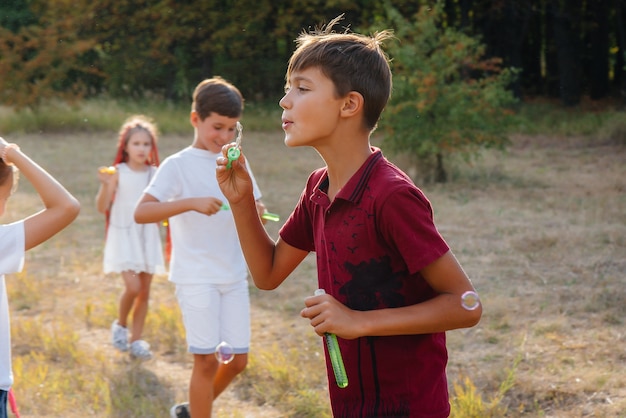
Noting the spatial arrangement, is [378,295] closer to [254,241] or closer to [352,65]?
[254,241]

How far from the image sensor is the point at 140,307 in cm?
627

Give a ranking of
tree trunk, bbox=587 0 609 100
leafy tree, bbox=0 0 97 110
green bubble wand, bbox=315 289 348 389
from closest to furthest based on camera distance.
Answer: green bubble wand, bbox=315 289 348 389, leafy tree, bbox=0 0 97 110, tree trunk, bbox=587 0 609 100

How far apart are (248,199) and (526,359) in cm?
332

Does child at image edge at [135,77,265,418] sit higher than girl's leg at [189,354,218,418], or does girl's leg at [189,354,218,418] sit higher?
child at image edge at [135,77,265,418]

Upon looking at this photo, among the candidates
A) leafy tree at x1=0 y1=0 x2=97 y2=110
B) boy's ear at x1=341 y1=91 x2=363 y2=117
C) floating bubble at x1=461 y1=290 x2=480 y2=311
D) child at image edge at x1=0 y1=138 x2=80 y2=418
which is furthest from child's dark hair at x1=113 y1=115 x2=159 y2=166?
leafy tree at x1=0 y1=0 x2=97 y2=110

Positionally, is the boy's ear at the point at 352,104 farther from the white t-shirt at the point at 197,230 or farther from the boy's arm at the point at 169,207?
the white t-shirt at the point at 197,230

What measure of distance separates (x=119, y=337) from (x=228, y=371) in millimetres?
1978

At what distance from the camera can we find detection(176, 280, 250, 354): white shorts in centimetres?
432

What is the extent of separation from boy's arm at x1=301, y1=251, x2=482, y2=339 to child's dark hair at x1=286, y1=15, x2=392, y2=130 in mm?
489

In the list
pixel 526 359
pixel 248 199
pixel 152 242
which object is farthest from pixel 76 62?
pixel 248 199

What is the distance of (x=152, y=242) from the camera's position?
6434 millimetres

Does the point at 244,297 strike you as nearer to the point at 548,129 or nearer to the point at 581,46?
the point at 548,129

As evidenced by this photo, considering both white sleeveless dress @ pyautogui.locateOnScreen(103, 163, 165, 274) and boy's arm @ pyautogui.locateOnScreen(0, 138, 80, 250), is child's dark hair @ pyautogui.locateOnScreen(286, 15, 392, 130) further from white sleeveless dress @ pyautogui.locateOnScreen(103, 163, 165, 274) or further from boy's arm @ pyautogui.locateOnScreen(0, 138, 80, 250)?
white sleeveless dress @ pyautogui.locateOnScreen(103, 163, 165, 274)

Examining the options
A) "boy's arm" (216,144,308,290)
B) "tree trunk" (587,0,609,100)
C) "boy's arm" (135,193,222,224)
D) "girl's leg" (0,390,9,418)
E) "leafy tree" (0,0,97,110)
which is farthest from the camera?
"tree trunk" (587,0,609,100)
